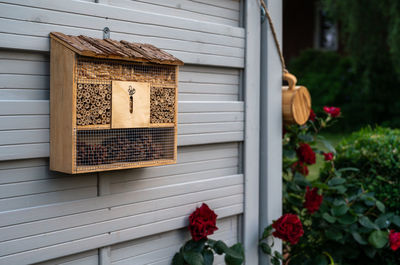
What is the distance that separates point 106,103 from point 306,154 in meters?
1.61

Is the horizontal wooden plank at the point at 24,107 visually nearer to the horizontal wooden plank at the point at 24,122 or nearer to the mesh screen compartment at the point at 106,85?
the horizontal wooden plank at the point at 24,122

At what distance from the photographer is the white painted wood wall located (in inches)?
55.0

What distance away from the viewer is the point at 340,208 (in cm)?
256

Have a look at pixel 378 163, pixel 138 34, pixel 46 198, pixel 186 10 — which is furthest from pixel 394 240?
pixel 46 198

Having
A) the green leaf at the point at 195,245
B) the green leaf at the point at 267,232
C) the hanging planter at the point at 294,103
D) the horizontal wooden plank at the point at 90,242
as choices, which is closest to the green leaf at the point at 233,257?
the green leaf at the point at 195,245

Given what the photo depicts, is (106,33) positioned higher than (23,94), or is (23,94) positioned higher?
(106,33)

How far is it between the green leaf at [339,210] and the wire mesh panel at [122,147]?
132cm

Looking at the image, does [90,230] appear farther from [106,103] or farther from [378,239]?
[378,239]

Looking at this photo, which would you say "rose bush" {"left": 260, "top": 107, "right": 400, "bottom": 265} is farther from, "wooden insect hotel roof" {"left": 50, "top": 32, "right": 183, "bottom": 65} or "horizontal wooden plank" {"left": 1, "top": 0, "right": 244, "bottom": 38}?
"wooden insect hotel roof" {"left": 50, "top": 32, "right": 183, "bottom": 65}

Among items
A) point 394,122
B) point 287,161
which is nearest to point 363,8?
point 394,122

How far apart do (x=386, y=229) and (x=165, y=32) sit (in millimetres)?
1749

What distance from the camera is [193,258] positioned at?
1816mm

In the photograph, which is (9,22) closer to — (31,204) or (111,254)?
(31,204)

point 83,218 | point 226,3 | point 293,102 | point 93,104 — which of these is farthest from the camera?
point 293,102
